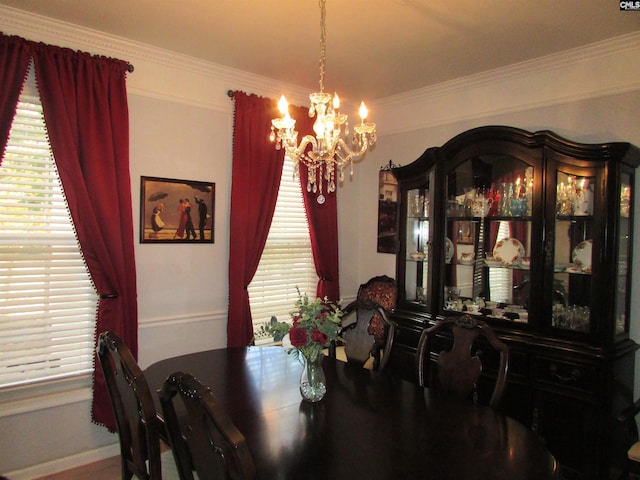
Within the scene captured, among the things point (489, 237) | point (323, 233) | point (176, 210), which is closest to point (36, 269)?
point (176, 210)

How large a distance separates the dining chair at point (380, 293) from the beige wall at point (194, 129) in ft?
3.97

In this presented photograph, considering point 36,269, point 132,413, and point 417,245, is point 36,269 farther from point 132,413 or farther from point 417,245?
point 417,245

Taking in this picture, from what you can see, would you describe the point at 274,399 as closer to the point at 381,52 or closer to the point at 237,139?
the point at 237,139

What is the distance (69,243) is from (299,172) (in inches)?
72.9

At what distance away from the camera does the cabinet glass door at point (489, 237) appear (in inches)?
110

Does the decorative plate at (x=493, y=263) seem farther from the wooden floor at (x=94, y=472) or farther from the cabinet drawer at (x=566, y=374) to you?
the wooden floor at (x=94, y=472)

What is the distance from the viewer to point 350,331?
259 cm

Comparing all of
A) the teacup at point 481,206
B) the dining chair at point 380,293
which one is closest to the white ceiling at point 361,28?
the teacup at point 481,206

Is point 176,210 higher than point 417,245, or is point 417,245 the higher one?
point 176,210

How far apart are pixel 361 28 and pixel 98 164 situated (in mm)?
1855

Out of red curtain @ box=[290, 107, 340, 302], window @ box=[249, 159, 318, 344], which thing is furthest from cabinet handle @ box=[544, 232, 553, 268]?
window @ box=[249, 159, 318, 344]

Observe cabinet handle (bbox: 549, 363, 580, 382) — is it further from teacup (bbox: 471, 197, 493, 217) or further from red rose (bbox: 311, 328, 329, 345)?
red rose (bbox: 311, 328, 329, 345)

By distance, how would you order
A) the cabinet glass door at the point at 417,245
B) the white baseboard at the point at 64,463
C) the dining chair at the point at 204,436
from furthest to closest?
the cabinet glass door at the point at 417,245, the white baseboard at the point at 64,463, the dining chair at the point at 204,436

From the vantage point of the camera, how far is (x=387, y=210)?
3973 millimetres
